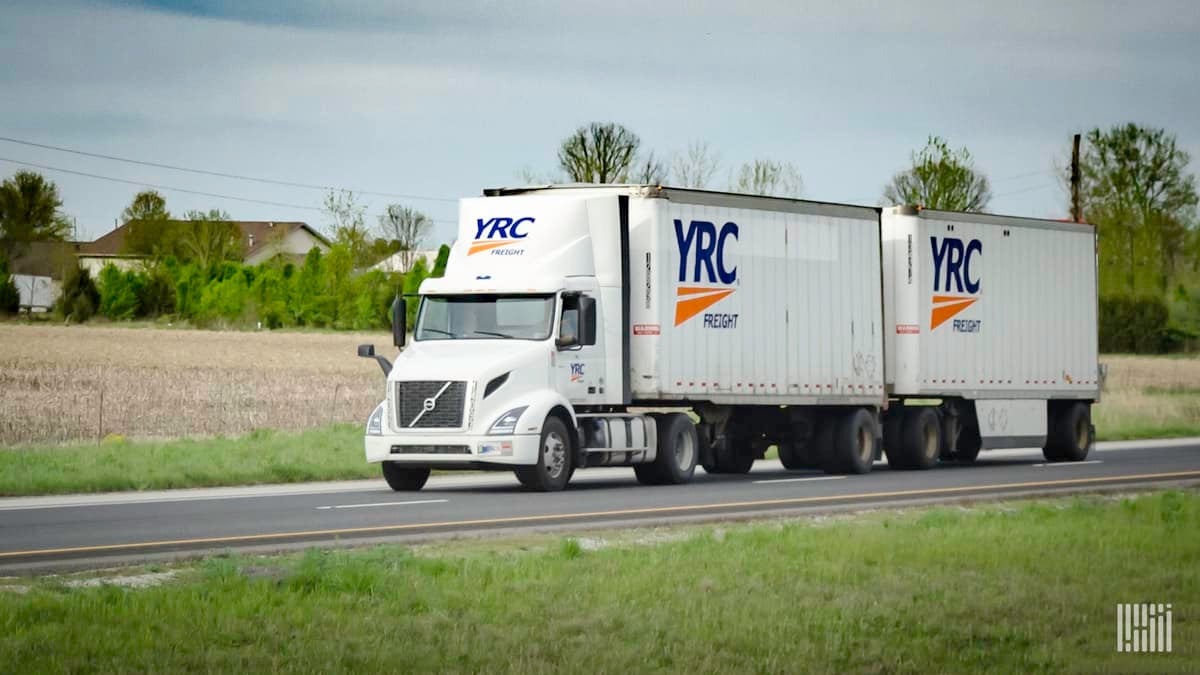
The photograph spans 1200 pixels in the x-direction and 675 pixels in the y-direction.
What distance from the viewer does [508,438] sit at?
23062 mm

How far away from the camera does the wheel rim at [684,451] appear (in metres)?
26.0

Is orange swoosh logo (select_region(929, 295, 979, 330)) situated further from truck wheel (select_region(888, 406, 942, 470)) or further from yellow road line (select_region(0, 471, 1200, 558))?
yellow road line (select_region(0, 471, 1200, 558))

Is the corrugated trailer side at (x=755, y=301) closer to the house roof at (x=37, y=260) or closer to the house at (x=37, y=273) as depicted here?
the house at (x=37, y=273)

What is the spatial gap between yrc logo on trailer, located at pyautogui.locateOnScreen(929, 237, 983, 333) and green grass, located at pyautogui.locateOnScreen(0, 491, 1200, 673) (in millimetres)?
14737

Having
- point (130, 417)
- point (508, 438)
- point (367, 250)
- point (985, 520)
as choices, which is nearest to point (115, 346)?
point (367, 250)

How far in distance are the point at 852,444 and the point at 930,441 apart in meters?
2.17

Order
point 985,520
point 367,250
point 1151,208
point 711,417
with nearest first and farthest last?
point 985,520
point 711,417
point 1151,208
point 367,250

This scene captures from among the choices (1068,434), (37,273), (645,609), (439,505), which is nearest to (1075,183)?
(1068,434)

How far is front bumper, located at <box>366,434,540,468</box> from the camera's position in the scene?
23.0 m

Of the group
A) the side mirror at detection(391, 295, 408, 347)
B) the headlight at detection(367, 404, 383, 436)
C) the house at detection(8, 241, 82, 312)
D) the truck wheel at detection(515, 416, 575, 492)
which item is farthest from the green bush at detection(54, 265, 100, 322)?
the truck wheel at detection(515, 416, 575, 492)

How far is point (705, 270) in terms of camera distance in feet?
85.8

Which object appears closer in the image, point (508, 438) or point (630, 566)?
point (630, 566)

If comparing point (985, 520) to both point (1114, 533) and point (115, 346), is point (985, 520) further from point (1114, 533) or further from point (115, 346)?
point (115, 346)

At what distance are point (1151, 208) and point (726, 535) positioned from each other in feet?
258
